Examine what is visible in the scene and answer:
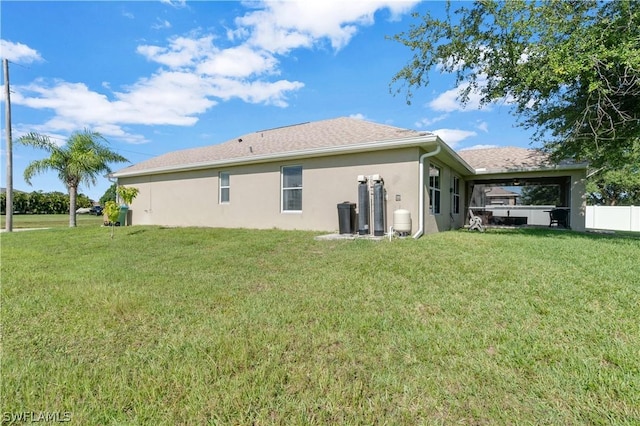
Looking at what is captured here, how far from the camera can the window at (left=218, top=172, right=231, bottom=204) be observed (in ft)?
39.6

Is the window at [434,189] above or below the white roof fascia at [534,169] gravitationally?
below

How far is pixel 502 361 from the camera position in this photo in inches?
97.4

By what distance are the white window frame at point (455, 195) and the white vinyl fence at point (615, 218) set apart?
10630 millimetres

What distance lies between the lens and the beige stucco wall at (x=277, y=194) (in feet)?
28.3

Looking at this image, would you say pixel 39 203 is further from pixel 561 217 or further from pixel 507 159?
pixel 561 217

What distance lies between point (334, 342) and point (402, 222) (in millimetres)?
5732

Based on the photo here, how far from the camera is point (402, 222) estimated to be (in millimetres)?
8086

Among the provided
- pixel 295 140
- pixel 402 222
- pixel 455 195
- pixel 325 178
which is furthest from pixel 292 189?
pixel 455 195

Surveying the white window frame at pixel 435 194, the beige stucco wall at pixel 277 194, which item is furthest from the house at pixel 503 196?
the white window frame at pixel 435 194

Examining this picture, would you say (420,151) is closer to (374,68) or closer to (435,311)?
(374,68)

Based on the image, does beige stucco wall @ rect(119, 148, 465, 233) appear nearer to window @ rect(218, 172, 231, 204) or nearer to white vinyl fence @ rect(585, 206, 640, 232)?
window @ rect(218, 172, 231, 204)

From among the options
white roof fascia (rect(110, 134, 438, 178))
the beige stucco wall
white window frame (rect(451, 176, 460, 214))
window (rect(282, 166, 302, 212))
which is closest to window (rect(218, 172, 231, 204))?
the beige stucco wall

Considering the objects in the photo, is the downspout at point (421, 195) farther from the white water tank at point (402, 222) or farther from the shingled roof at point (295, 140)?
the shingled roof at point (295, 140)

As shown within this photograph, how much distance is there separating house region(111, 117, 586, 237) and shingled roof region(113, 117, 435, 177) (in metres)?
0.06
